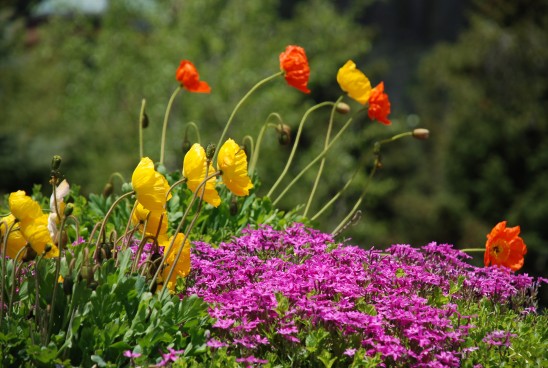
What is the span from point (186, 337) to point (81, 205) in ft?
6.32

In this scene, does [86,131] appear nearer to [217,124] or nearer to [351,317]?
[217,124]

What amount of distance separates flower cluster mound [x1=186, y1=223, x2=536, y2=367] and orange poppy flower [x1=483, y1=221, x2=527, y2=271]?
0.24 meters

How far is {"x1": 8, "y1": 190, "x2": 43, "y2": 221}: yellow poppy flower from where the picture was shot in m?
2.62

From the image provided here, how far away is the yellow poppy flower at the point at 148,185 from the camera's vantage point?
267 cm

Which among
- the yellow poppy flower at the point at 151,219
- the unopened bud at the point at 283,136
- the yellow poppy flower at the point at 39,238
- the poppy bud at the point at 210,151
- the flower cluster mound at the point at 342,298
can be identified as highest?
the poppy bud at the point at 210,151

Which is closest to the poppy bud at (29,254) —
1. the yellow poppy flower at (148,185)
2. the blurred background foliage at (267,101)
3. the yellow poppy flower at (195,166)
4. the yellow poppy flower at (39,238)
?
the yellow poppy flower at (39,238)

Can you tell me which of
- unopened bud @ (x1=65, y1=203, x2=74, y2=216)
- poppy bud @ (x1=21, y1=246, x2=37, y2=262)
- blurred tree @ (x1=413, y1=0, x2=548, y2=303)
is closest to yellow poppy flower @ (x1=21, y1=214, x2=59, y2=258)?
poppy bud @ (x1=21, y1=246, x2=37, y2=262)

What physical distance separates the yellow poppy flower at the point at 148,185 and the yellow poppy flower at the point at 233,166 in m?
0.21

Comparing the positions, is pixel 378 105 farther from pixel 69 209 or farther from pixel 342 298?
pixel 69 209

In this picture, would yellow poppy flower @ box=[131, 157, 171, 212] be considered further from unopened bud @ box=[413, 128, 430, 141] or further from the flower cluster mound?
unopened bud @ box=[413, 128, 430, 141]

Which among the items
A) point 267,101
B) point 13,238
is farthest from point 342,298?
point 267,101

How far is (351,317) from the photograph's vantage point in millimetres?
2605

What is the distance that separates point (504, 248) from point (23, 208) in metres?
2.07

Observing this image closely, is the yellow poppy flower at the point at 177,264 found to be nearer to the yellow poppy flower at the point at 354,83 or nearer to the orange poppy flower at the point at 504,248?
the orange poppy flower at the point at 504,248
